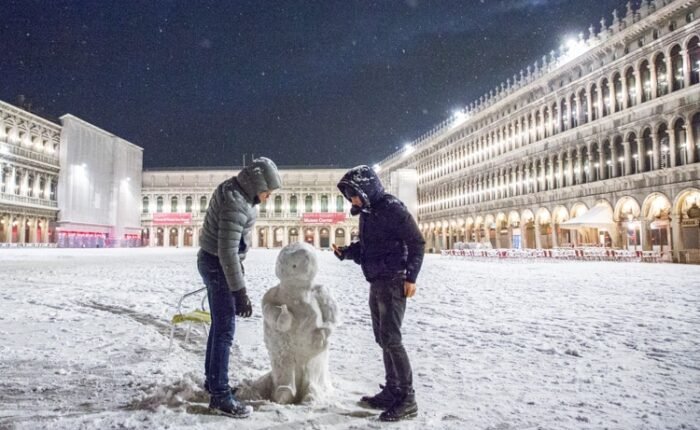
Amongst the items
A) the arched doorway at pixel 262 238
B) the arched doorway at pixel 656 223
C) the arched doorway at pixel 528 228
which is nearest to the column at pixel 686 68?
the arched doorway at pixel 656 223

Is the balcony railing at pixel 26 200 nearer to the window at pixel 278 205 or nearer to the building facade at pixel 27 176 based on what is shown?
the building facade at pixel 27 176

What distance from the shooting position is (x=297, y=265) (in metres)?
3.04

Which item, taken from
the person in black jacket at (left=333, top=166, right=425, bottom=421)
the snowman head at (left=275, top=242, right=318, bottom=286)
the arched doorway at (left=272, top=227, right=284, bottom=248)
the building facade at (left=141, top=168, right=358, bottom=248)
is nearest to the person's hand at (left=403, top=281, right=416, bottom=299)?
the person in black jacket at (left=333, top=166, right=425, bottom=421)

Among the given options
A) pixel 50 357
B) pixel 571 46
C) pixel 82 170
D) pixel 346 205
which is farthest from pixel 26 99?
pixel 50 357

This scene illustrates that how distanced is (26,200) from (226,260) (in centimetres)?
5210

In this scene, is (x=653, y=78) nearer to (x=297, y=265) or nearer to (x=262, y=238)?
(x=297, y=265)

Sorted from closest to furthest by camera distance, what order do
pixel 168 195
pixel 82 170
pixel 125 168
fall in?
pixel 82 170 < pixel 125 168 < pixel 168 195

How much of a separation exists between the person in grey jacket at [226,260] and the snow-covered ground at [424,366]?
0.72 ft

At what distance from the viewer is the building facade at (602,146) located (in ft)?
73.2

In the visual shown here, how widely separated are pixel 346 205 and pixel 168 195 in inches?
1148

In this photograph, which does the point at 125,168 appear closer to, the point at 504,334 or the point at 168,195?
the point at 168,195

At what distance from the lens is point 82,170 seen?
51781mm

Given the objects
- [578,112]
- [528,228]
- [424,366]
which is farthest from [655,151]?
[424,366]

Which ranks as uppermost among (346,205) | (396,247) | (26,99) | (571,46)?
(26,99)
